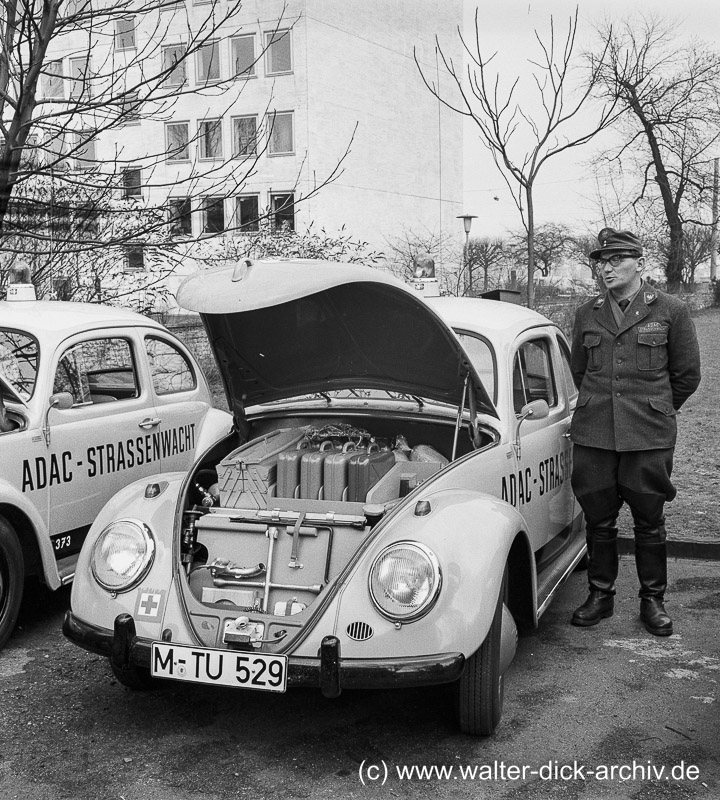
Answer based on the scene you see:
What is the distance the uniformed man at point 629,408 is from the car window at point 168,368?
2.90 m

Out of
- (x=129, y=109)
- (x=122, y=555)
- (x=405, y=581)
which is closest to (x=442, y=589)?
(x=405, y=581)

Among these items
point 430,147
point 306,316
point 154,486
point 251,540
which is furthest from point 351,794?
point 430,147

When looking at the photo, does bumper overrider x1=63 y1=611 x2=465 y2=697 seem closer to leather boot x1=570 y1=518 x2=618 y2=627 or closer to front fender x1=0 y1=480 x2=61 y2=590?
leather boot x1=570 y1=518 x2=618 y2=627

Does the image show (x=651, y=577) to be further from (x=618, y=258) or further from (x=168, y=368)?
(x=168, y=368)

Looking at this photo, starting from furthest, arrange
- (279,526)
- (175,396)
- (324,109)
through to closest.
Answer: (324,109) → (175,396) → (279,526)

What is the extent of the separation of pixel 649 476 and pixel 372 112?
30.9m

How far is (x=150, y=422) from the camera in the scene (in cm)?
636

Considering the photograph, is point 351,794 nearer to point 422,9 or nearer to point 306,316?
point 306,316

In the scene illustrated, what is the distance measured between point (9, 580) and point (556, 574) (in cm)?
287

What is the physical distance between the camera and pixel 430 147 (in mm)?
37125

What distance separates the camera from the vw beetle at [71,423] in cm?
522

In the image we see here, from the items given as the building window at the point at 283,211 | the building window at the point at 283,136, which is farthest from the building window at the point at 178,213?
the building window at the point at 283,136

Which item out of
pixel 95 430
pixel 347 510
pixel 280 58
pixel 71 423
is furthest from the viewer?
pixel 280 58

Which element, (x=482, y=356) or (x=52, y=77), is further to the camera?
(x=52, y=77)
